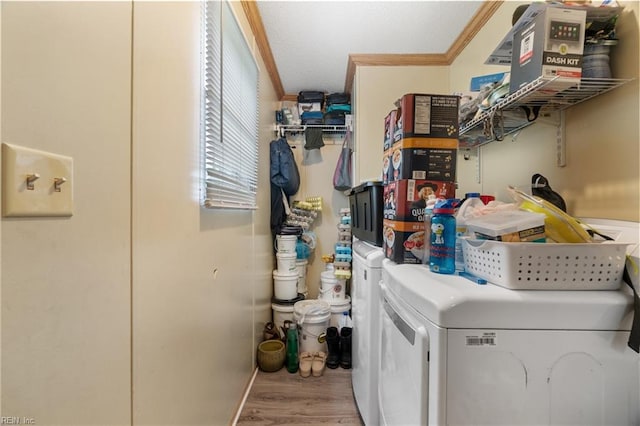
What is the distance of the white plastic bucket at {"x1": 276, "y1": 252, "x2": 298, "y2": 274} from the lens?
256 centimetres

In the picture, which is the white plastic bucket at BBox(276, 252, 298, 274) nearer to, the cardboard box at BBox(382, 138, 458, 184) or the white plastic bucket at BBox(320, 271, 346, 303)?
the white plastic bucket at BBox(320, 271, 346, 303)

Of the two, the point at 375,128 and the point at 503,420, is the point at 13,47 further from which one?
the point at 375,128

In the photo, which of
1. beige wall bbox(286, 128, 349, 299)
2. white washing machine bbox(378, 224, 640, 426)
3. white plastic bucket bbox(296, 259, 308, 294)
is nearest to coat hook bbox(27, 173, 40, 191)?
white washing machine bbox(378, 224, 640, 426)

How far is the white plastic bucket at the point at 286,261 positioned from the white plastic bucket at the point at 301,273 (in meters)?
0.10

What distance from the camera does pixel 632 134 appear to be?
0.94m

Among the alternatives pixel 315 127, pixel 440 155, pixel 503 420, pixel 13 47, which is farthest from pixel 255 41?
pixel 503 420

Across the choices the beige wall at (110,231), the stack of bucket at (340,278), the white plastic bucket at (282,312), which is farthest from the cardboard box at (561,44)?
the white plastic bucket at (282,312)

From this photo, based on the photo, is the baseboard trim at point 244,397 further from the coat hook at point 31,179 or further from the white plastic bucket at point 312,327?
the coat hook at point 31,179

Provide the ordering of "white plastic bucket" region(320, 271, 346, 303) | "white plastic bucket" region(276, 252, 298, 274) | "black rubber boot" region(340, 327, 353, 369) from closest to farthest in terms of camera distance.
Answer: "black rubber boot" region(340, 327, 353, 369) < "white plastic bucket" region(320, 271, 346, 303) < "white plastic bucket" region(276, 252, 298, 274)

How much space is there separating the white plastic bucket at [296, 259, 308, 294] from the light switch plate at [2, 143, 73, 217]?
7.29 feet

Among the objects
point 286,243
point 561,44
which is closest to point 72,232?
point 561,44

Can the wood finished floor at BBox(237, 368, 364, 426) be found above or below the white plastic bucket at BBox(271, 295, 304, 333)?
below

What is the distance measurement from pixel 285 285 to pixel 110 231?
1990 mm

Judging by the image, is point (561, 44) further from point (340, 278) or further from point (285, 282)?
point (285, 282)
